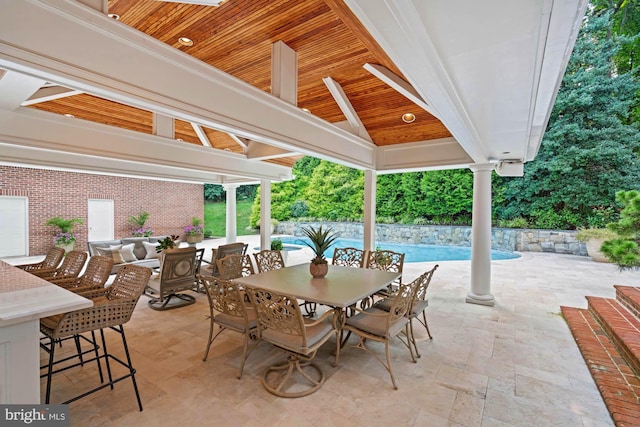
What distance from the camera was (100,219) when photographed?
9352 millimetres

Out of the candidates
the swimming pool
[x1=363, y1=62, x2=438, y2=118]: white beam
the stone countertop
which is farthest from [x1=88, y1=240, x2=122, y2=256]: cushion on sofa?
[x1=363, y1=62, x2=438, y2=118]: white beam

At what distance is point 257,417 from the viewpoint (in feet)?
6.82

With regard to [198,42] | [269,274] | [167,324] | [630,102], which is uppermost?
[630,102]

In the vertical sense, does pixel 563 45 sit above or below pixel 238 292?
above

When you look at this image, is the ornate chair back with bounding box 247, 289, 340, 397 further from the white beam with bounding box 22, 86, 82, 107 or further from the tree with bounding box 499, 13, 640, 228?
the tree with bounding box 499, 13, 640, 228

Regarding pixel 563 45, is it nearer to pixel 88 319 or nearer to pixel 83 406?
pixel 88 319

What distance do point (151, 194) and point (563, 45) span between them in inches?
475

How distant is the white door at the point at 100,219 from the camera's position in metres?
9.11

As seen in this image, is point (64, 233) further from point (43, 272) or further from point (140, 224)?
point (43, 272)

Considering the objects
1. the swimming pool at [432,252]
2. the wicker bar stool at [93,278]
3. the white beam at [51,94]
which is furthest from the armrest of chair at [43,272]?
the swimming pool at [432,252]

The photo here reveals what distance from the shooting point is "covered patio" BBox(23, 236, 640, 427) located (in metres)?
2.10

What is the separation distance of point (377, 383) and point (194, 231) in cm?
1028

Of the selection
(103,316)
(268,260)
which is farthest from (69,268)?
(268,260)

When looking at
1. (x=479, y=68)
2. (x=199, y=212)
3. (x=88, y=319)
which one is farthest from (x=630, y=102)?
(x=199, y=212)
